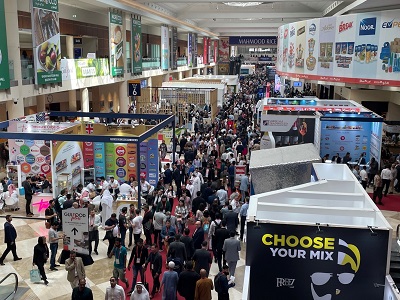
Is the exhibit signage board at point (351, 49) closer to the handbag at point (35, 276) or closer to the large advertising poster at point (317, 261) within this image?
the large advertising poster at point (317, 261)

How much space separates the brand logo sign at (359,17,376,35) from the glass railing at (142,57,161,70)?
15.9 m

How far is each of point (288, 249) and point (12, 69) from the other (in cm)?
1337

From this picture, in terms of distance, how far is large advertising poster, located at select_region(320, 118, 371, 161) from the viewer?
1720 cm

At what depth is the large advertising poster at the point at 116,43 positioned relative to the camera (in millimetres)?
24438

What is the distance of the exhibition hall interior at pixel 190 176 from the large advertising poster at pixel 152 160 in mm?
34

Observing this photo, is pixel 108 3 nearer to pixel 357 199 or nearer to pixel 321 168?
pixel 321 168

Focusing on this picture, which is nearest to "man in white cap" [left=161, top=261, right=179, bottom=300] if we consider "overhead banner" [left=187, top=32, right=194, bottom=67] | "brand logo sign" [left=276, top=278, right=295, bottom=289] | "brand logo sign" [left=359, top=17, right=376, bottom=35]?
"brand logo sign" [left=276, top=278, right=295, bottom=289]

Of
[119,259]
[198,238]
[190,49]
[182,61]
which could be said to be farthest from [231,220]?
[190,49]

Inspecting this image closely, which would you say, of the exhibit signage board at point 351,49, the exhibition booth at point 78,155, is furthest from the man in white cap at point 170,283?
the exhibit signage board at point 351,49

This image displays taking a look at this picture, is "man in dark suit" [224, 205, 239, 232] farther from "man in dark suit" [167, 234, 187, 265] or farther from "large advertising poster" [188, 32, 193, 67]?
"large advertising poster" [188, 32, 193, 67]

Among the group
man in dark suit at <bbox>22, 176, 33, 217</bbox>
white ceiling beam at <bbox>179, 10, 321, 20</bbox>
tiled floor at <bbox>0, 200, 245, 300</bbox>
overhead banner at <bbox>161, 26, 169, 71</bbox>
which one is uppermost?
white ceiling beam at <bbox>179, 10, 321, 20</bbox>

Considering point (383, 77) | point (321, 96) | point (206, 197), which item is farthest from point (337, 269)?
point (321, 96)

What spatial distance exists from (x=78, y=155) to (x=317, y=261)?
34.2ft

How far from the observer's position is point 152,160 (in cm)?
1474
